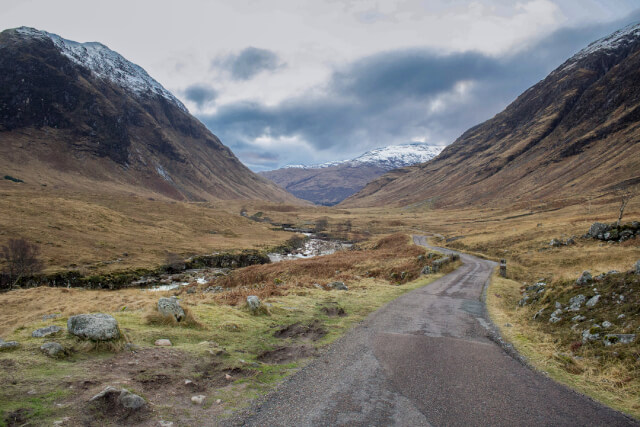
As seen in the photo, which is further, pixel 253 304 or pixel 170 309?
pixel 253 304

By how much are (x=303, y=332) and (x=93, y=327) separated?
6713 mm

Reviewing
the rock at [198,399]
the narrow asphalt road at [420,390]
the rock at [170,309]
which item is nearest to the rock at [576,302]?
the narrow asphalt road at [420,390]

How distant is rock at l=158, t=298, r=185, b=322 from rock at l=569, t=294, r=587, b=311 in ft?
51.1

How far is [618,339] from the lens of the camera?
9.20 meters

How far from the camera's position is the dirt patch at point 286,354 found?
9.03 metres

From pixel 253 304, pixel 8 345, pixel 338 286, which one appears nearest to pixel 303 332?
pixel 253 304

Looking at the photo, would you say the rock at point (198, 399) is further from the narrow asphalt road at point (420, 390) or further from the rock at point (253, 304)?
the rock at point (253, 304)

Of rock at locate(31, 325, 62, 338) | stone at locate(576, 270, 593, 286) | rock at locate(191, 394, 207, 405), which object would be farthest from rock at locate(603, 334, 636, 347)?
rock at locate(31, 325, 62, 338)

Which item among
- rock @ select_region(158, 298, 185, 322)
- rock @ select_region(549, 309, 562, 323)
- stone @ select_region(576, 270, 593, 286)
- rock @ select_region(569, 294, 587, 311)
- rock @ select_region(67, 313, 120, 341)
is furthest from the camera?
stone @ select_region(576, 270, 593, 286)

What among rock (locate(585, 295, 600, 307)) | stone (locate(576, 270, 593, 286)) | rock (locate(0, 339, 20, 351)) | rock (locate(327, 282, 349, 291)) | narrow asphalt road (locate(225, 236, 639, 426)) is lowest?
rock (locate(327, 282, 349, 291))

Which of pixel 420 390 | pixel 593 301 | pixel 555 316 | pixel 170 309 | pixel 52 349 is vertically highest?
pixel 52 349

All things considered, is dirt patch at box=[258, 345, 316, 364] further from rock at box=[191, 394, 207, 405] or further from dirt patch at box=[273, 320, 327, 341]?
rock at box=[191, 394, 207, 405]

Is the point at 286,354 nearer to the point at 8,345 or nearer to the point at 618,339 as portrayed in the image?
the point at 8,345

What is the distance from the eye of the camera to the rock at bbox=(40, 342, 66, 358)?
693cm
